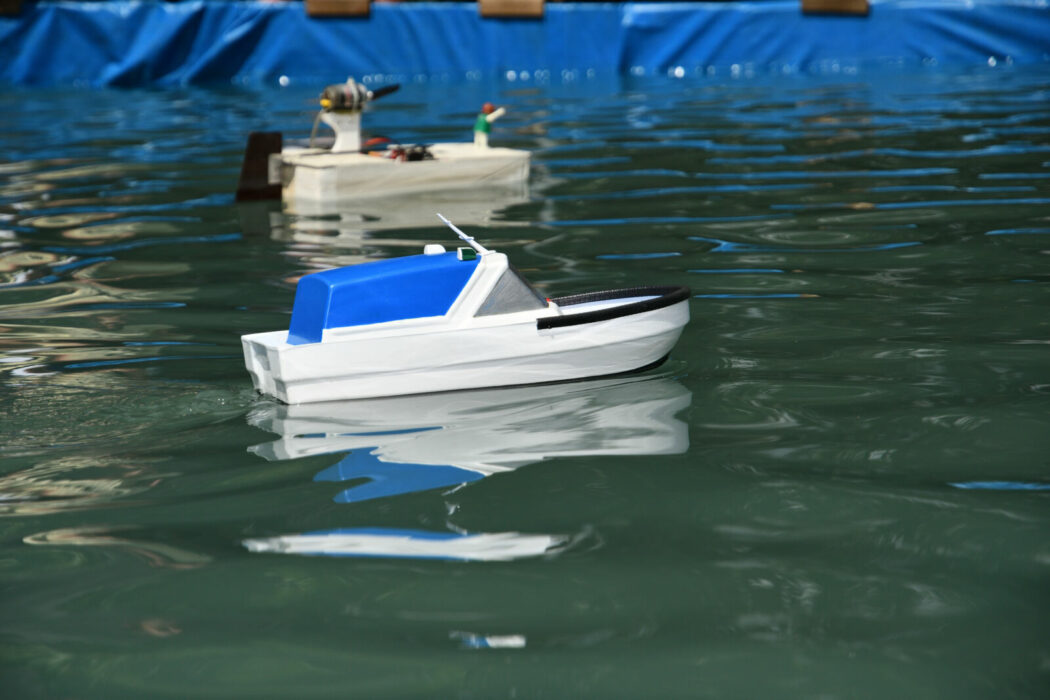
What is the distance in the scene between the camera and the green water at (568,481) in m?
3.54

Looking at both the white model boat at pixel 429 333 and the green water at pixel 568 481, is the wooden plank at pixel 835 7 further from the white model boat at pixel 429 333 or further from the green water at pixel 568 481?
the white model boat at pixel 429 333

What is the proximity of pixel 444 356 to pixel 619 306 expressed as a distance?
0.86 metres

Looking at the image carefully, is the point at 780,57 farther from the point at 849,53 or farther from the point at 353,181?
the point at 353,181

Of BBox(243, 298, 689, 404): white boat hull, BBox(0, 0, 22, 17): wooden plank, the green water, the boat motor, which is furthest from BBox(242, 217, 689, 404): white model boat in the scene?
BBox(0, 0, 22, 17): wooden plank

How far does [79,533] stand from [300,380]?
141cm

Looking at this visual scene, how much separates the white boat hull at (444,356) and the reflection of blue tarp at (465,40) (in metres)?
19.9

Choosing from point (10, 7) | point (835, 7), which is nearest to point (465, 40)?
point (835, 7)

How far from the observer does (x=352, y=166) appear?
1166 centimetres

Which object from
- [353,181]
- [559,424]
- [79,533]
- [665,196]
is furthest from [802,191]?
[79,533]

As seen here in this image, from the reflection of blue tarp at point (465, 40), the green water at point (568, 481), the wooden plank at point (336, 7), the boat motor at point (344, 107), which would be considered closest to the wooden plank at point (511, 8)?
the reflection of blue tarp at point (465, 40)

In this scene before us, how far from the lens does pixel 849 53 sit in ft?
Answer: 81.3

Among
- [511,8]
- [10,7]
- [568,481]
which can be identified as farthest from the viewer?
[511,8]

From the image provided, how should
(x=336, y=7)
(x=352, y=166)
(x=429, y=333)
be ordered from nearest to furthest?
(x=429, y=333) < (x=352, y=166) < (x=336, y=7)

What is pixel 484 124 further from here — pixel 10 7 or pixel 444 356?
pixel 10 7
